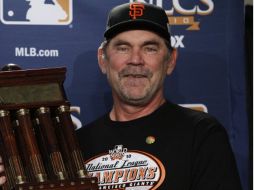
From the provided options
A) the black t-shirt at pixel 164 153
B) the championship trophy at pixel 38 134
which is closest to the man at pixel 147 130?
the black t-shirt at pixel 164 153

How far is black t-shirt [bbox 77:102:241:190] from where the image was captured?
177 cm

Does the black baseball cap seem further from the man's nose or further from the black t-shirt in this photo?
the black t-shirt

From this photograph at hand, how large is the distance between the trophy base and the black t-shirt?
249 mm

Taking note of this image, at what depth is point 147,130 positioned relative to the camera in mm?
1934

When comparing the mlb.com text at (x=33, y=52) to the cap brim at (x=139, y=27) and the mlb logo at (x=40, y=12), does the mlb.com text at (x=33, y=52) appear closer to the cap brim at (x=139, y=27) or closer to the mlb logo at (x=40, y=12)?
the mlb logo at (x=40, y=12)

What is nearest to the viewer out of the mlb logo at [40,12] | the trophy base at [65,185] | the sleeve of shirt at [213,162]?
the trophy base at [65,185]

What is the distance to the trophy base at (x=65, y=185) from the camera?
1.58 metres

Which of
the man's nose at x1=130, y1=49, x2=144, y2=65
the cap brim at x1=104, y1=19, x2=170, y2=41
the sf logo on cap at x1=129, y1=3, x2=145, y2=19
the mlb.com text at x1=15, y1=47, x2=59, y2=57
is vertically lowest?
the man's nose at x1=130, y1=49, x2=144, y2=65

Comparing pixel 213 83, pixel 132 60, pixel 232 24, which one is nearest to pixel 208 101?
pixel 213 83

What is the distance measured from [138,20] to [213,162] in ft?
1.61

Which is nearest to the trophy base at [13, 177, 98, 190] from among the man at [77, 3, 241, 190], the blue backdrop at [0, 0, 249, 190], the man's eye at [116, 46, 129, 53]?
the man at [77, 3, 241, 190]

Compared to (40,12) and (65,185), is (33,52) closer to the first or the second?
(40,12)

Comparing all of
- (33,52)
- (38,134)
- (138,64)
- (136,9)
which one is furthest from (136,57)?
(33,52)

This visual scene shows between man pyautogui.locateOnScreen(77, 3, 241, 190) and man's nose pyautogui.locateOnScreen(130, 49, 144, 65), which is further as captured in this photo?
man's nose pyautogui.locateOnScreen(130, 49, 144, 65)
